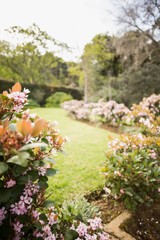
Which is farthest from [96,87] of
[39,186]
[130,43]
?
[39,186]

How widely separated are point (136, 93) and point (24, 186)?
14.7m

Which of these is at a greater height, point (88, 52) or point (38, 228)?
point (88, 52)

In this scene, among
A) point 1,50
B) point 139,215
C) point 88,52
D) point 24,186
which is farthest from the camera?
point 1,50

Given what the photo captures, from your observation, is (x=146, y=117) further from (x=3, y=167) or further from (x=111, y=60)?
(x=111, y=60)

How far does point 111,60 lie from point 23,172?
22.9 m

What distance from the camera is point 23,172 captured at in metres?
1.32

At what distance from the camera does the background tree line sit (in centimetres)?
1538

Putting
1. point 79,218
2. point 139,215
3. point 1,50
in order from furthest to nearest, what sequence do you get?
point 1,50
point 139,215
point 79,218

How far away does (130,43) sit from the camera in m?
16.3

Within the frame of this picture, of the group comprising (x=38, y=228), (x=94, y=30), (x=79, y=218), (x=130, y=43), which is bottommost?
(x=79, y=218)

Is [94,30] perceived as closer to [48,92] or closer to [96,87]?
[96,87]

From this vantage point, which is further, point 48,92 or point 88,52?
point 48,92

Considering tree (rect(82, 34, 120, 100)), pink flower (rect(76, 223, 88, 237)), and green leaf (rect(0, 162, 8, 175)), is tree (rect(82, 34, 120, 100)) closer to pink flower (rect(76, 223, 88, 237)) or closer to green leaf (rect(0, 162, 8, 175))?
pink flower (rect(76, 223, 88, 237))

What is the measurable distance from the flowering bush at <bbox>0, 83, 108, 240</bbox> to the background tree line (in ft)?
47.2
